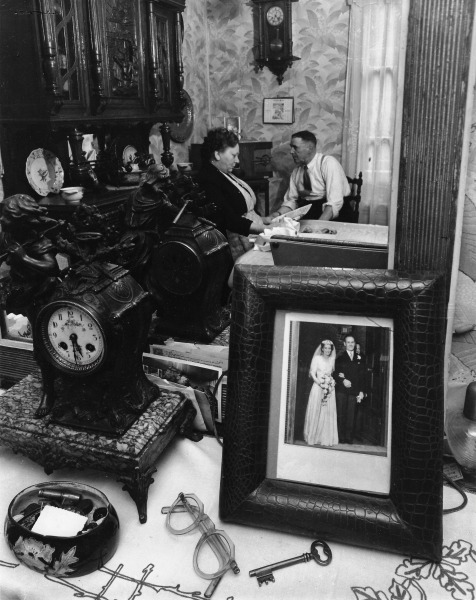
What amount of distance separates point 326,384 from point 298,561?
23 centimetres

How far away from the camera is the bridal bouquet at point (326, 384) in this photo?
2.42 ft

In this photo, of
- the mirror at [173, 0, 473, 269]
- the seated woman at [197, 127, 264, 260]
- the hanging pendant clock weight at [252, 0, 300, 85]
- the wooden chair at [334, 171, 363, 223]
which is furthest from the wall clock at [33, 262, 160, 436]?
the hanging pendant clock weight at [252, 0, 300, 85]

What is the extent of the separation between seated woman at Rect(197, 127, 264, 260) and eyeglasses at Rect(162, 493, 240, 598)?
3.88 ft

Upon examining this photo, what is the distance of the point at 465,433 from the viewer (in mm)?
786

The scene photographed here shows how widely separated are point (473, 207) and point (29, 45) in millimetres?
2037

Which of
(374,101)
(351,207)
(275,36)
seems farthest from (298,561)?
(275,36)

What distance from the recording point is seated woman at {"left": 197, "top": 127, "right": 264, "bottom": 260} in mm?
1900

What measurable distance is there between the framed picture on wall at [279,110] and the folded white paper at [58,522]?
2.08 m

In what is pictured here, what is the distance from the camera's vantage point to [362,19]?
1.52 m

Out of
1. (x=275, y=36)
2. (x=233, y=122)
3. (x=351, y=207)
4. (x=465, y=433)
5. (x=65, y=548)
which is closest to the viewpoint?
(x=65, y=548)

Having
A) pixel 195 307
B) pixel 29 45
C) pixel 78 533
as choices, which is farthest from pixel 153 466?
pixel 29 45

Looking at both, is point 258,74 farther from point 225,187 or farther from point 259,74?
point 225,187

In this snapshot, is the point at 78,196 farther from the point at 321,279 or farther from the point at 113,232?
the point at 321,279

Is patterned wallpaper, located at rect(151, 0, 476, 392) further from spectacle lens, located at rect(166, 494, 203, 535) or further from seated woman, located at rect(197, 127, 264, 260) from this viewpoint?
spectacle lens, located at rect(166, 494, 203, 535)
